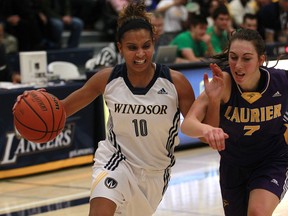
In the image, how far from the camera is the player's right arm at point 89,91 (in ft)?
17.4

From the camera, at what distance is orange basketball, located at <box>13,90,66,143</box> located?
5.21 meters

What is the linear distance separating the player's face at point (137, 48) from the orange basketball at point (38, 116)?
624 millimetres

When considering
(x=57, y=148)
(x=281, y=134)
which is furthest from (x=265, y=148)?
(x=57, y=148)

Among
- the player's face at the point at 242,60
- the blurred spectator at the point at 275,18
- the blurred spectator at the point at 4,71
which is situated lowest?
the blurred spectator at the point at 4,71

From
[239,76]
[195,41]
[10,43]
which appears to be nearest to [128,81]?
[239,76]

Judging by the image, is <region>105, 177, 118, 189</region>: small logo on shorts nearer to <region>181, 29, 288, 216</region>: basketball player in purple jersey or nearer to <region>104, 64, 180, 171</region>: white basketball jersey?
<region>104, 64, 180, 171</region>: white basketball jersey

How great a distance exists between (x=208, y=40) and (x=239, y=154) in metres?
6.86

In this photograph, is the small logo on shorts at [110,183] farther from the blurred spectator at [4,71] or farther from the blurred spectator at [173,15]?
the blurred spectator at [173,15]

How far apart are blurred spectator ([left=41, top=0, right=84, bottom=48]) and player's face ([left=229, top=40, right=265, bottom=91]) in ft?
30.8

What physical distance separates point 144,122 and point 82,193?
335 cm

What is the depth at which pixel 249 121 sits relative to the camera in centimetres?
502

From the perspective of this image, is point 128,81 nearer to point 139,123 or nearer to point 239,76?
point 139,123

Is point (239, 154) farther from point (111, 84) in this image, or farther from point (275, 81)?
point (111, 84)

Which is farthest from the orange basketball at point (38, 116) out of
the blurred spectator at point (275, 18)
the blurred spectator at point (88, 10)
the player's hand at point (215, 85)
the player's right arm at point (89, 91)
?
the blurred spectator at point (88, 10)
